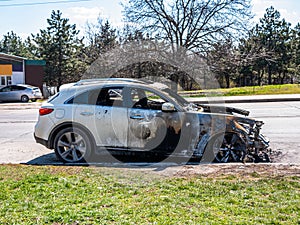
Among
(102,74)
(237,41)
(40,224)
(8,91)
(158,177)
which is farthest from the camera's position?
(8,91)

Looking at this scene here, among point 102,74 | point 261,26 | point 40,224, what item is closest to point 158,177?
point 40,224

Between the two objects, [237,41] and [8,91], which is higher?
[237,41]

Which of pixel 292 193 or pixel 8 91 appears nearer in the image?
pixel 292 193

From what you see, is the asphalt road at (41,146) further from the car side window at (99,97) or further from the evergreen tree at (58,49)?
the evergreen tree at (58,49)

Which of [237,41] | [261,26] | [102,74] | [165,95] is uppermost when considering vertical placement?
[261,26]

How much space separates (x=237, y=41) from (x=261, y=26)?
38944 mm

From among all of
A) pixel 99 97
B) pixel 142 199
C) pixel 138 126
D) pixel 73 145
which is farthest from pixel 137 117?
pixel 142 199

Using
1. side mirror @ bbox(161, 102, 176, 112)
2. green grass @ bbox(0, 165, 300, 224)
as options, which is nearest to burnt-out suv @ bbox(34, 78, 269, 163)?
side mirror @ bbox(161, 102, 176, 112)

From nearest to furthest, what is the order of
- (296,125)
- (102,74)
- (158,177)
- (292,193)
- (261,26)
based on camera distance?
(292,193) < (158,177) < (296,125) < (102,74) < (261,26)

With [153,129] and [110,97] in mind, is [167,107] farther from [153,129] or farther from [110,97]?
[110,97]

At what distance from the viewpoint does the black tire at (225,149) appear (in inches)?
274

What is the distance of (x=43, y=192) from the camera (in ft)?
16.0

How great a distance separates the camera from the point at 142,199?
14.9 feet

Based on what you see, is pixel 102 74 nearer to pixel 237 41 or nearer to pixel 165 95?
pixel 237 41
